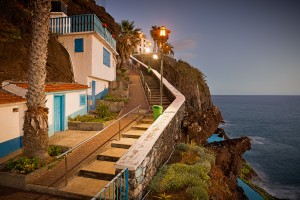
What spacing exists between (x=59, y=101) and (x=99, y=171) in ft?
23.8

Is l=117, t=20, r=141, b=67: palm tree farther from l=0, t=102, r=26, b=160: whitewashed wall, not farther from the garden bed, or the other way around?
l=0, t=102, r=26, b=160: whitewashed wall

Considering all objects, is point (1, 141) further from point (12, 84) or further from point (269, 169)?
point (269, 169)

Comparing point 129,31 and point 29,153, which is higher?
point 129,31

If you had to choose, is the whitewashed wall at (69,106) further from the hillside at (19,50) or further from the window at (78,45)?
the window at (78,45)

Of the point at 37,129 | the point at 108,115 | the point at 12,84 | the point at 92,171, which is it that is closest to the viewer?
the point at 92,171

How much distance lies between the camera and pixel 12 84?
1035cm

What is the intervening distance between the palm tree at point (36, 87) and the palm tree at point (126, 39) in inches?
1144

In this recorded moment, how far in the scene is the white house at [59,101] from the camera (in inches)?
414

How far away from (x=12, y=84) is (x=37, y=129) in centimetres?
395

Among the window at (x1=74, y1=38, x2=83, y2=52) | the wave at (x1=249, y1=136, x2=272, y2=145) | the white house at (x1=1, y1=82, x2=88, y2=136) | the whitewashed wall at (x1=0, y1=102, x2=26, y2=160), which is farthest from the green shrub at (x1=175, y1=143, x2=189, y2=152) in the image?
the wave at (x1=249, y1=136, x2=272, y2=145)

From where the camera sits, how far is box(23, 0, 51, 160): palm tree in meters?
7.95

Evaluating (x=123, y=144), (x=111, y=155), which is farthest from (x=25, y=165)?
(x=123, y=144)

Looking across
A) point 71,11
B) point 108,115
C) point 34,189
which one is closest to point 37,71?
point 34,189

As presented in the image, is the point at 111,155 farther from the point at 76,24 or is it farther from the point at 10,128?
the point at 76,24
